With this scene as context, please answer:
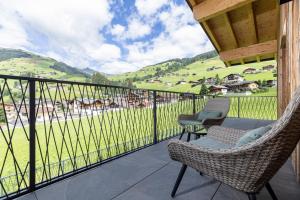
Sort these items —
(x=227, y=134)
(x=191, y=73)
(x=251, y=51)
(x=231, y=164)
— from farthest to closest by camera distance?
(x=191, y=73)
(x=251, y=51)
(x=227, y=134)
(x=231, y=164)

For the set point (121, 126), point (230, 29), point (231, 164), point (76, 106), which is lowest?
point (121, 126)

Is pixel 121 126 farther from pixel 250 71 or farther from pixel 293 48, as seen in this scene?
pixel 250 71

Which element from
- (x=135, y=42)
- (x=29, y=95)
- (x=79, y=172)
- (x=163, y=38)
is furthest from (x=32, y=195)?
(x=135, y=42)

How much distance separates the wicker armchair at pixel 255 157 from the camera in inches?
40.6

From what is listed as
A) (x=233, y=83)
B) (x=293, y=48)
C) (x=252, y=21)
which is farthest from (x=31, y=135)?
(x=233, y=83)

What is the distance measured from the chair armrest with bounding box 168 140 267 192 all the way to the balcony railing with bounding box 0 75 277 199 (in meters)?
1.43

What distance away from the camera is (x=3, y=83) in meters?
1.66

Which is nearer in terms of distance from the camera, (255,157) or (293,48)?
(255,157)

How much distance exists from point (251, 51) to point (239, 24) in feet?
4.55

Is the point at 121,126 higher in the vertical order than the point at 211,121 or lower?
lower

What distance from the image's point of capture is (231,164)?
1217 millimetres

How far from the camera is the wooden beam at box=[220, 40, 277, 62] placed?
493 centimetres

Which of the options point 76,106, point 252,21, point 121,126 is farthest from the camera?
point 252,21

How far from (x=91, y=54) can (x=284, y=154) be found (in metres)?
80.0
